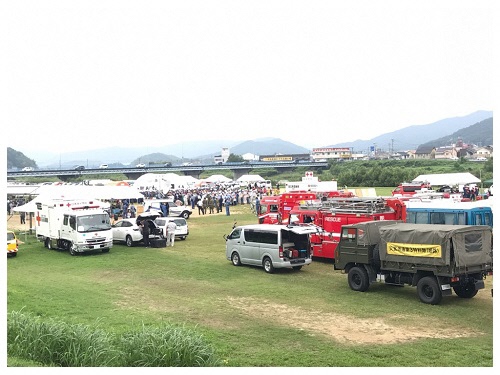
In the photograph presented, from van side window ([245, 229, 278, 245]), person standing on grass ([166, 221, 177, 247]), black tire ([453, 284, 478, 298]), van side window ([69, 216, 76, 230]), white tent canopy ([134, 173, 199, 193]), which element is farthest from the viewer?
white tent canopy ([134, 173, 199, 193])

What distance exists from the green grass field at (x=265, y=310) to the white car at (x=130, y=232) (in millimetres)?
4324

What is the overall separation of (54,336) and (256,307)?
6.36 meters

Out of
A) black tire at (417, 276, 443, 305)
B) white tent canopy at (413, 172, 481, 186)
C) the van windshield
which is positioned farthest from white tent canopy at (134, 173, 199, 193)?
black tire at (417, 276, 443, 305)

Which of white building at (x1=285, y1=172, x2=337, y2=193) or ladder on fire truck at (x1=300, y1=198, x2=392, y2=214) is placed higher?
white building at (x1=285, y1=172, x2=337, y2=193)

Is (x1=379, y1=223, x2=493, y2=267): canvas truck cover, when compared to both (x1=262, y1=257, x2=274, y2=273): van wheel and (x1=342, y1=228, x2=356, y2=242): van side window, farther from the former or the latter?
(x1=262, y1=257, x2=274, y2=273): van wheel

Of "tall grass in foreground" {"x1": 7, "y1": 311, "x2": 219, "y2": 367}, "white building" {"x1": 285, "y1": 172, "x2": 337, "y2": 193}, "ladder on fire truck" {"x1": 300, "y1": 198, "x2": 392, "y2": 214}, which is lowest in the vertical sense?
"tall grass in foreground" {"x1": 7, "y1": 311, "x2": 219, "y2": 367}

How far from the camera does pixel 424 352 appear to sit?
35.3ft

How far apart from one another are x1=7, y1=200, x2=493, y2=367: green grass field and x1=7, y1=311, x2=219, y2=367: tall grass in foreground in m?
0.68

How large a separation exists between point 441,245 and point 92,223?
15798mm

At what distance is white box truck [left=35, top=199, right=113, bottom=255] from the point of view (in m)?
24.0

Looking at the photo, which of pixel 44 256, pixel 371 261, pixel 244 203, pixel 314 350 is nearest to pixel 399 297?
pixel 371 261

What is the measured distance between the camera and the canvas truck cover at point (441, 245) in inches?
563

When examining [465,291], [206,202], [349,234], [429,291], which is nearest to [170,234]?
[349,234]

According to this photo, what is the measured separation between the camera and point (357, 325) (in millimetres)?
12914
